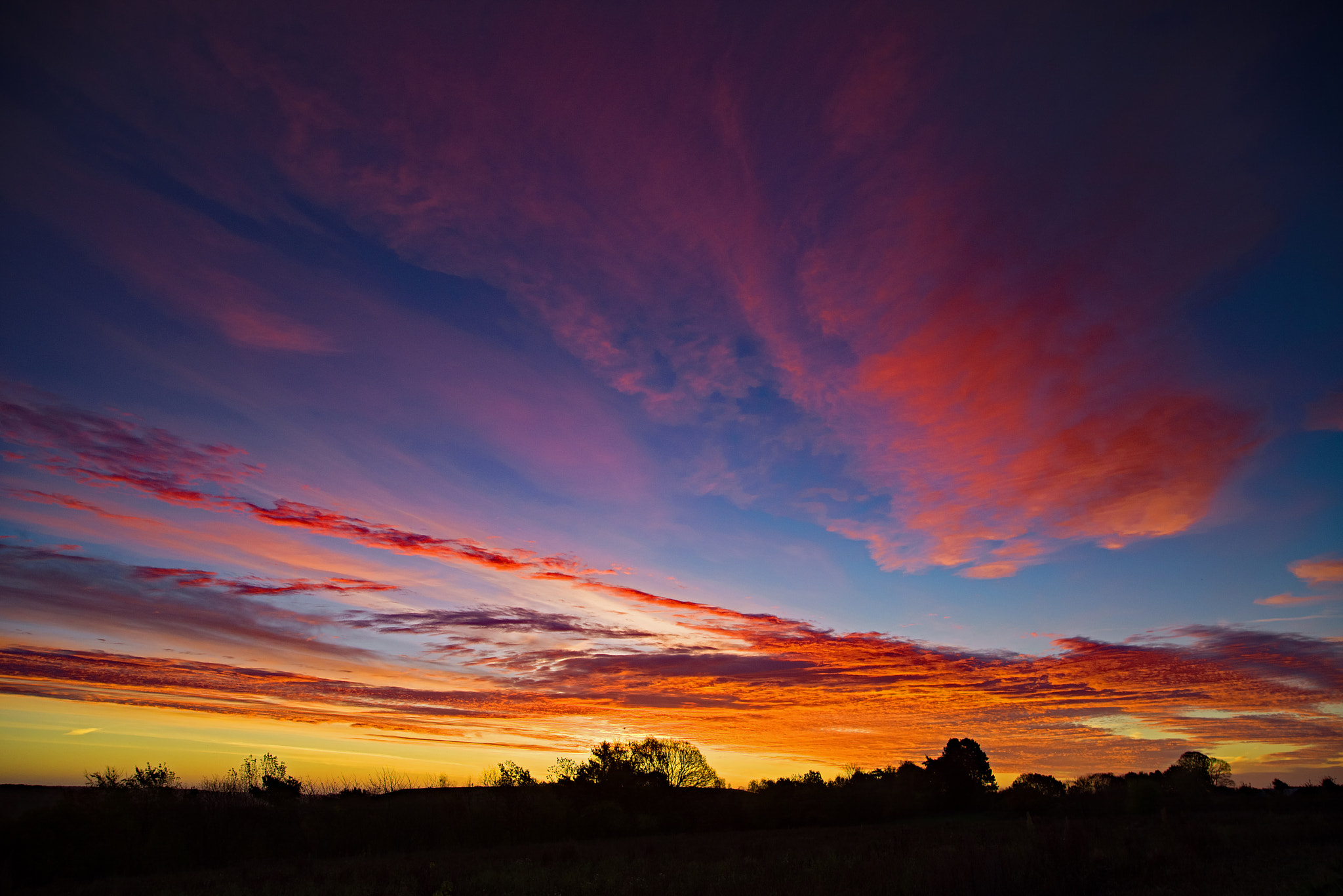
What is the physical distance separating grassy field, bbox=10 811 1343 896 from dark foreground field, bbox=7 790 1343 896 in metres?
0.07

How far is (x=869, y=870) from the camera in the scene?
19453mm

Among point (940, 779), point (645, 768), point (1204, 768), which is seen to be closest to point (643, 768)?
point (645, 768)

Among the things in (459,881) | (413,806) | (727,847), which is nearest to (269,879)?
(459,881)

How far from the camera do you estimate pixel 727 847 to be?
112 ft

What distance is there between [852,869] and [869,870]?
0.79 m

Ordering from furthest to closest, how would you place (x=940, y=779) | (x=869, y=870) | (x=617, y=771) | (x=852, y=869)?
(x=940, y=779), (x=617, y=771), (x=852, y=869), (x=869, y=870)

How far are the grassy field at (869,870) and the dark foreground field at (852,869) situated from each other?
7 centimetres

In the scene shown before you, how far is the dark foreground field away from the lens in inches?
603

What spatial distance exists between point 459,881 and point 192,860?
99.4 ft

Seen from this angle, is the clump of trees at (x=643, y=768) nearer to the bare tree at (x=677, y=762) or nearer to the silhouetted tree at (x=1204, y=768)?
the bare tree at (x=677, y=762)

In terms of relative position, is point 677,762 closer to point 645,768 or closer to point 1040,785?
point 645,768

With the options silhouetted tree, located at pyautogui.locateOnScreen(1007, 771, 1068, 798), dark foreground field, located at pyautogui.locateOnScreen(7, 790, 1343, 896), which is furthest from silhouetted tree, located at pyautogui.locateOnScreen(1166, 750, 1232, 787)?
dark foreground field, located at pyautogui.locateOnScreen(7, 790, 1343, 896)

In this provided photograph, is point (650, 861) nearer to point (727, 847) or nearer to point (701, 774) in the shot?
point (727, 847)

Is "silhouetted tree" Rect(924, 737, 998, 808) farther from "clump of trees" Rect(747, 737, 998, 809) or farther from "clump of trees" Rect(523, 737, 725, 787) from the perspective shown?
"clump of trees" Rect(523, 737, 725, 787)
